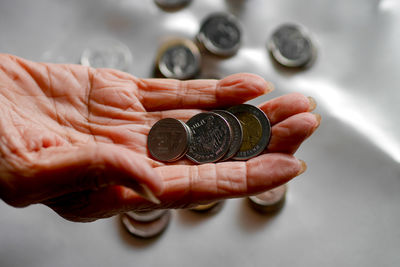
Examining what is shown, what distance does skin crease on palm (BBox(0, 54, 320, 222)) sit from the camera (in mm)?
999

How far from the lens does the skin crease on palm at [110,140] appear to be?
1.00 meters

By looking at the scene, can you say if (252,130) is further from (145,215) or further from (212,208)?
(145,215)

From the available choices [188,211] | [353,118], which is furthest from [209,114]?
[353,118]

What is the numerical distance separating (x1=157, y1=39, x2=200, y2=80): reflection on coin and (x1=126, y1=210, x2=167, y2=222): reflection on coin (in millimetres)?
729

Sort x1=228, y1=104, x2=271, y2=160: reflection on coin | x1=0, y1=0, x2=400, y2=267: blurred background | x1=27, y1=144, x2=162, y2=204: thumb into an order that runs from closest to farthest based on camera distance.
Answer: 1. x1=27, y1=144, x2=162, y2=204: thumb
2. x1=228, y1=104, x2=271, y2=160: reflection on coin
3. x1=0, y1=0, x2=400, y2=267: blurred background

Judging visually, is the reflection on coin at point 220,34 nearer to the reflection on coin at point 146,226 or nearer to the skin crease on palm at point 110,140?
the skin crease on palm at point 110,140

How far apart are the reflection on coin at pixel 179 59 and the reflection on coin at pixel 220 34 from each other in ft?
0.29

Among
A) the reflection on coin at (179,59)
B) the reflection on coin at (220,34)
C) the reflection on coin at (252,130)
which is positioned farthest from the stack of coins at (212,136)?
the reflection on coin at (220,34)

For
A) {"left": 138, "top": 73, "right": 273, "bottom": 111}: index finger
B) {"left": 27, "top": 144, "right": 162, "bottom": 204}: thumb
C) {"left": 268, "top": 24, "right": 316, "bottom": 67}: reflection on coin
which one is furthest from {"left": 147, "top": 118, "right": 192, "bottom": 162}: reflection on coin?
{"left": 268, "top": 24, "right": 316, "bottom": 67}: reflection on coin

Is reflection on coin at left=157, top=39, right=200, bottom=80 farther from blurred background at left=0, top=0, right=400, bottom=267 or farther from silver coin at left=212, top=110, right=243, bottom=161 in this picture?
silver coin at left=212, top=110, right=243, bottom=161

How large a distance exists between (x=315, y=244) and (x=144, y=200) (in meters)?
0.88

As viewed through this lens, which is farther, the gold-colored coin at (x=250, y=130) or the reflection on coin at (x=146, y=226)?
the reflection on coin at (x=146, y=226)

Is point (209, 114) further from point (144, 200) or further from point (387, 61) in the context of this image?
point (387, 61)

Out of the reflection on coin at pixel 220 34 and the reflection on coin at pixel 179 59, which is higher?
the reflection on coin at pixel 220 34
